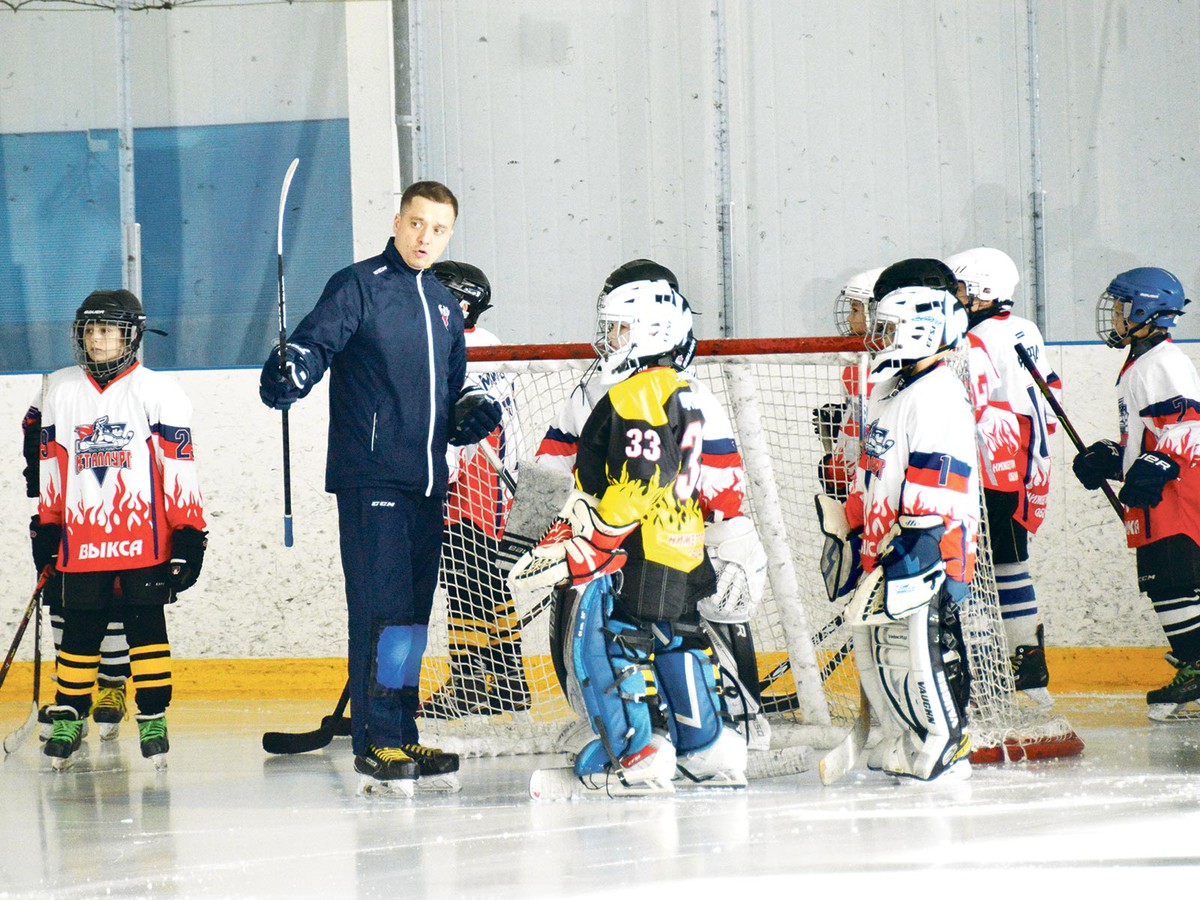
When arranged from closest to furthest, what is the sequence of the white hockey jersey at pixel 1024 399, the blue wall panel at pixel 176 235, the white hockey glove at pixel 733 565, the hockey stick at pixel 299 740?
the white hockey glove at pixel 733 565, the hockey stick at pixel 299 740, the white hockey jersey at pixel 1024 399, the blue wall panel at pixel 176 235

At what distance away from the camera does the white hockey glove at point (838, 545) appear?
11.0ft

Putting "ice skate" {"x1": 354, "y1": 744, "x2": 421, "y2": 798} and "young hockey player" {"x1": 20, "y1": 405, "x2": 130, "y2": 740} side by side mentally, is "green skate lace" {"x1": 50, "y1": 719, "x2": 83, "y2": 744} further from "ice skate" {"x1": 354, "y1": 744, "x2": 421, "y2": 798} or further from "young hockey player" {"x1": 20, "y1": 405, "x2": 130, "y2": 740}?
"ice skate" {"x1": 354, "y1": 744, "x2": 421, "y2": 798}

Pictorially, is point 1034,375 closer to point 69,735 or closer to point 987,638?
point 987,638

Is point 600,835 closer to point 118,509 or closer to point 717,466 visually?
point 717,466

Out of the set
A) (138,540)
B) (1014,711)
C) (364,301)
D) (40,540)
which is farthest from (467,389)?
(1014,711)

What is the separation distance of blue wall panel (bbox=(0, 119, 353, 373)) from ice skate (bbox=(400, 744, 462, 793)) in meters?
2.85

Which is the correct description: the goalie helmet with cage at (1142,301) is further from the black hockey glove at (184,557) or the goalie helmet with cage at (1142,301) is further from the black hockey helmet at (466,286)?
the black hockey glove at (184,557)

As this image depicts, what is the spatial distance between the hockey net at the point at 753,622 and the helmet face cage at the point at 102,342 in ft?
3.09

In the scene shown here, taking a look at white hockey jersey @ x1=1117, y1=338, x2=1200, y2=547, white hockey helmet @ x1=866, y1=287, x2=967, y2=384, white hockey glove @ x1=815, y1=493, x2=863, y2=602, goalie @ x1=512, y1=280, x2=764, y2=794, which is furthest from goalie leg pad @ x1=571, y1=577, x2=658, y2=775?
white hockey jersey @ x1=1117, y1=338, x2=1200, y2=547

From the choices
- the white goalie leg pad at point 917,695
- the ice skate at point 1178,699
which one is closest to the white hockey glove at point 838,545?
the white goalie leg pad at point 917,695

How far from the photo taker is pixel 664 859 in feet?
8.46

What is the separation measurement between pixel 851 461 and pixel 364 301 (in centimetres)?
126

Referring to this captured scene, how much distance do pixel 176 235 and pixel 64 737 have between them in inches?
101

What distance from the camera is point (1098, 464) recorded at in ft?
14.1
